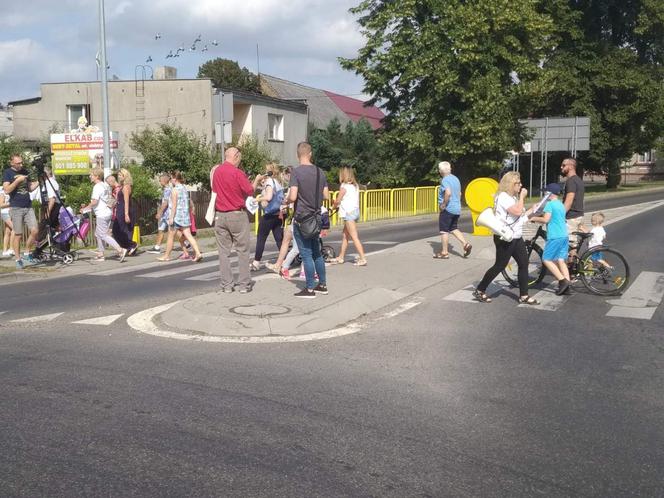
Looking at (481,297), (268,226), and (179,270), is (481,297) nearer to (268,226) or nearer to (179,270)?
(268,226)

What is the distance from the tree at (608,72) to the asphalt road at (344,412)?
121 feet

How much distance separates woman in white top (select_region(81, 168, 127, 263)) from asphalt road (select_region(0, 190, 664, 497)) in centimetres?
601

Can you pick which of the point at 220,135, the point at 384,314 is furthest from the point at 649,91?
the point at 384,314

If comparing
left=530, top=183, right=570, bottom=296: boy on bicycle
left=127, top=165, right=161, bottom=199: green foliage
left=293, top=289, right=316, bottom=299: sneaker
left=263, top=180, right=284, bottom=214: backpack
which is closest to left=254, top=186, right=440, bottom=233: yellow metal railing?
left=127, top=165, right=161, bottom=199: green foliage

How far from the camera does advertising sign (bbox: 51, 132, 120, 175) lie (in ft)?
65.9

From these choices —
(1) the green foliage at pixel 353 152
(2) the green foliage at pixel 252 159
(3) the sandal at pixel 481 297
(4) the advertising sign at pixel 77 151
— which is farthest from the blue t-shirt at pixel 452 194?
(1) the green foliage at pixel 353 152

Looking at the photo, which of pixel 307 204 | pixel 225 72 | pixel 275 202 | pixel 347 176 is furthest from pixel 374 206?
pixel 225 72

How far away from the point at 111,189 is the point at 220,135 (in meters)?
3.59

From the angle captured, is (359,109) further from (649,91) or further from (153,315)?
(153,315)

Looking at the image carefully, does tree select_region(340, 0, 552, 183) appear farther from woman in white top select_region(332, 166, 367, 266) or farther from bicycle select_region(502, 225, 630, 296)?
bicycle select_region(502, 225, 630, 296)

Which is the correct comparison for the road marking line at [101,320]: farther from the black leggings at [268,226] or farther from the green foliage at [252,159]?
the green foliage at [252,159]

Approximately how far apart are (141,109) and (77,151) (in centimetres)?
1584

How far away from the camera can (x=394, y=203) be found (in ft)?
89.1

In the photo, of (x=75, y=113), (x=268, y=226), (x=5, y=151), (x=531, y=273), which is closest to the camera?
(x=531, y=273)
